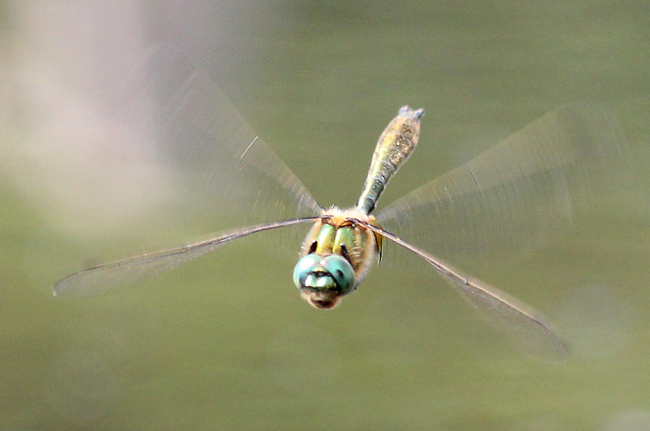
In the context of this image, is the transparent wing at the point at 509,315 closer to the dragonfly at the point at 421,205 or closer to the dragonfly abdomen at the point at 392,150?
the dragonfly at the point at 421,205

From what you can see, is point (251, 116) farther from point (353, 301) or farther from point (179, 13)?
point (353, 301)

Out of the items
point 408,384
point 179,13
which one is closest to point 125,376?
point 408,384

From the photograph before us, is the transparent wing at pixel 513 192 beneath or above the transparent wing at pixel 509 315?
above

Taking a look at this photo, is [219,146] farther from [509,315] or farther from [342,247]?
[509,315]

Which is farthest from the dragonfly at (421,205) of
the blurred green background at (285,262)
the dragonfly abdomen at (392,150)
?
the blurred green background at (285,262)

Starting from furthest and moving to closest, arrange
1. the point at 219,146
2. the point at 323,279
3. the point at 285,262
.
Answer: the point at 285,262, the point at 219,146, the point at 323,279

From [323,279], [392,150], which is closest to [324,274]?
[323,279]

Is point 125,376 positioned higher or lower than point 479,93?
lower
